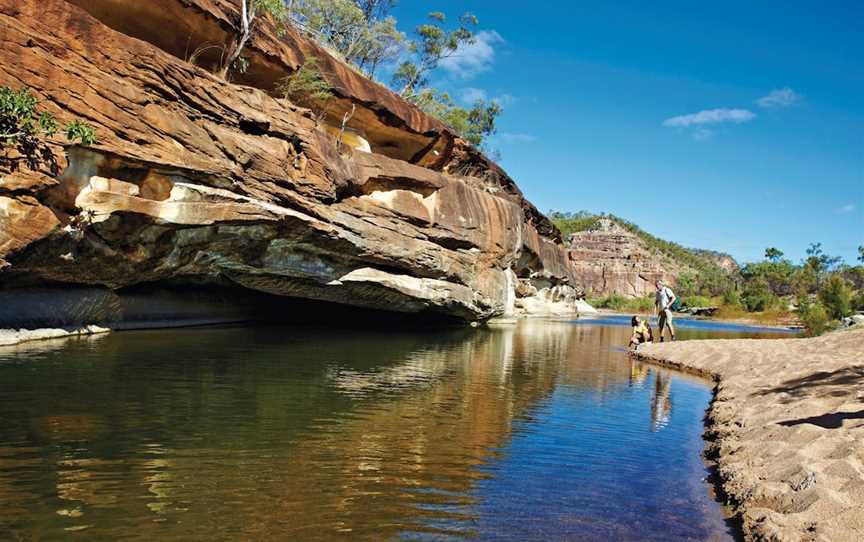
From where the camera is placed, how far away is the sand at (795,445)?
4.68 m

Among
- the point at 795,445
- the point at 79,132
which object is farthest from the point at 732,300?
the point at 79,132

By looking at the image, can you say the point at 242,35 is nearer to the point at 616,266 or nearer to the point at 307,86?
the point at 307,86

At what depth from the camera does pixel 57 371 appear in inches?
428

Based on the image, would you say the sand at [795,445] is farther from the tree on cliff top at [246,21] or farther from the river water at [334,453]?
the tree on cliff top at [246,21]

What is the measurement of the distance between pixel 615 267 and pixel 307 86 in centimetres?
9537

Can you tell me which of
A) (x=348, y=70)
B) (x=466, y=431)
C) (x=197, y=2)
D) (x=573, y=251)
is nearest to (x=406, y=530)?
(x=466, y=431)

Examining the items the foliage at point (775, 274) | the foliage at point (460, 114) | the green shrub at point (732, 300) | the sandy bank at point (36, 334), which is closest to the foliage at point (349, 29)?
the foliage at point (460, 114)

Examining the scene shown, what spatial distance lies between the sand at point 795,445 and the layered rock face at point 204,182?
14030 mm

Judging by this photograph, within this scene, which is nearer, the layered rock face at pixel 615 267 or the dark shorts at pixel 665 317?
the dark shorts at pixel 665 317

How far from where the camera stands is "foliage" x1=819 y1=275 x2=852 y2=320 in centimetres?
3934

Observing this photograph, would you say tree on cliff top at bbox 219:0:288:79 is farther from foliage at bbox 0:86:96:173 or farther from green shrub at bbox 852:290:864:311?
green shrub at bbox 852:290:864:311

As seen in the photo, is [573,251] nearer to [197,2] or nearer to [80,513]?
[197,2]

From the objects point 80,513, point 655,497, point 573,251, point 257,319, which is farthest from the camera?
point 573,251

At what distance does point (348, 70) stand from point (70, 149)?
44.2ft
